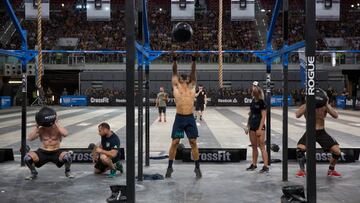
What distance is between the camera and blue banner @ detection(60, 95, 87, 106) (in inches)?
1547

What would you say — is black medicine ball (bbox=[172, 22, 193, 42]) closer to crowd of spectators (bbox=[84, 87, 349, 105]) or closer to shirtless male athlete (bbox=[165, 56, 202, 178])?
shirtless male athlete (bbox=[165, 56, 202, 178])

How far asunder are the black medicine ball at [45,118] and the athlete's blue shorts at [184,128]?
7.47 feet

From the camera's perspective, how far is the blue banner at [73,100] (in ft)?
129

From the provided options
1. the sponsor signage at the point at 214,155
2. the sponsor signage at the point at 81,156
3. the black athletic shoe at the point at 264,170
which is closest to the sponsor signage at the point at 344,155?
the sponsor signage at the point at 214,155

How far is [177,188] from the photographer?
7973 millimetres

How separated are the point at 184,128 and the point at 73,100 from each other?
3174 cm

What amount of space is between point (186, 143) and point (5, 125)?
9749 mm

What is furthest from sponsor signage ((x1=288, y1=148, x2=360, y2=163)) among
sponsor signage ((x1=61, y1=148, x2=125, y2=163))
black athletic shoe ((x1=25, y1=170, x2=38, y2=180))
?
black athletic shoe ((x1=25, y1=170, x2=38, y2=180))

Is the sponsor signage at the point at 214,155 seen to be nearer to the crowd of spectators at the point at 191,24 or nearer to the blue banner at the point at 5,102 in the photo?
the blue banner at the point at 5,102

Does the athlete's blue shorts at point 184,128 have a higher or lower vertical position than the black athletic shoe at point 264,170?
higher

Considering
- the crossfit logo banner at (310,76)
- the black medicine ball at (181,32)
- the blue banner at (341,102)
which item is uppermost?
the black medicine ball at (181,32)

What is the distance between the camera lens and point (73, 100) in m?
39.4

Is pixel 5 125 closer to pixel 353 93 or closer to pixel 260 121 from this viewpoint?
pixel 260 121

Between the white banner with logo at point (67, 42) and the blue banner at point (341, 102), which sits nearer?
the blue banner at point (341, 102)
